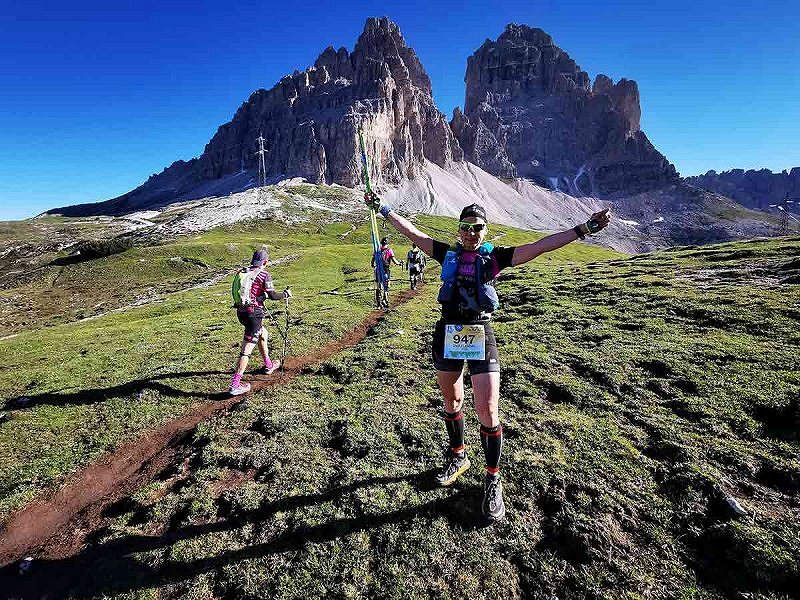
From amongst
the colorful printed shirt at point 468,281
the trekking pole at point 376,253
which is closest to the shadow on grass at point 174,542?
the colorful printed shirt at point 468,281

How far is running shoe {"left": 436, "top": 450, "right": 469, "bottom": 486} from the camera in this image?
7145 mm

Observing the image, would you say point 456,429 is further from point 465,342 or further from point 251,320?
point 251,320

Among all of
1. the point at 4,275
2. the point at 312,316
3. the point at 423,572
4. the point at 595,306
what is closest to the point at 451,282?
the point at 423,572

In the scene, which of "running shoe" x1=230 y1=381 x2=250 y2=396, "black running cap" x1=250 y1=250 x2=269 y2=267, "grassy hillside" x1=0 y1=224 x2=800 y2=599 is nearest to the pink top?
"black running cap" x1=250 y1=250 x2=269 y2=267

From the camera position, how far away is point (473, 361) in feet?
21.7


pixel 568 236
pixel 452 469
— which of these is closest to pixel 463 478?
pixel 452 469

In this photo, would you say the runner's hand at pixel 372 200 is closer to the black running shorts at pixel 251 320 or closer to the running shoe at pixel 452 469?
the black running shorts at pixel 251 320

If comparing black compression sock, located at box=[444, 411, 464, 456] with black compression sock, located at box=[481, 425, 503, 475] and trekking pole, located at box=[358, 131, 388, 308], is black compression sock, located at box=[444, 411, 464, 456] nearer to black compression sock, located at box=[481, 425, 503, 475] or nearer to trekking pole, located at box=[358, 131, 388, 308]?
black compression sock, located at box=[481, 425, 503, 475]

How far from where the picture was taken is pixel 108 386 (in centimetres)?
1316

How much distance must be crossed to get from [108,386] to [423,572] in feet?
42.5

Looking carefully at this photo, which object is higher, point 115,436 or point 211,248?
point 211,248

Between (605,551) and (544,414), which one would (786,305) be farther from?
(605,551)

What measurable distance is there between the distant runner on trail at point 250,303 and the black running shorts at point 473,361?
7256 mm

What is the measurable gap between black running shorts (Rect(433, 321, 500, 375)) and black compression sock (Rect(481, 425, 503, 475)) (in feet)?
3.38
